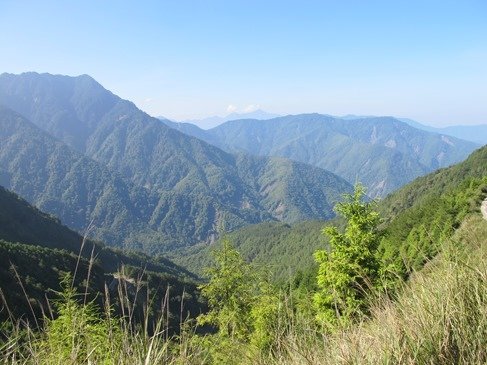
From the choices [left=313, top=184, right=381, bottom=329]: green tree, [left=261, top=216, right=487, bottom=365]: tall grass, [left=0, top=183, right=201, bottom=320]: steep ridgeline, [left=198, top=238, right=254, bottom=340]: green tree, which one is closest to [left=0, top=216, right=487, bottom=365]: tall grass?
[left=261, top=216, right=487, bottom=365]: tall grass

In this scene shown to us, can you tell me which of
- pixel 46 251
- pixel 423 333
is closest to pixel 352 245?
pixel 423 333

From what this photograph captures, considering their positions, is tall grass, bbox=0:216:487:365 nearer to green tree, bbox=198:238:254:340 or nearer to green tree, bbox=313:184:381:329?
green tree, bbox=313:184:381:329

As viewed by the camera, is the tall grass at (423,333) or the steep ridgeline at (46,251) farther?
the steep ridgeline at (46,251)

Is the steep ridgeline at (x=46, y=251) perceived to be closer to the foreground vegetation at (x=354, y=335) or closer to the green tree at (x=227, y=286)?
the green tree at (x=227, y=286)

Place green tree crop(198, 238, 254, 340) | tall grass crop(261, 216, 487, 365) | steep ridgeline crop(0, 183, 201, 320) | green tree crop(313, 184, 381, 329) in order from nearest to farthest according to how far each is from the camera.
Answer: tall grass crop(261, 216, 487, 365), green tree crop(313, 184, 381, 329), green tree crop(198, 238, 254, 340), steep ridgeline crop(0, 183, 201, 320)

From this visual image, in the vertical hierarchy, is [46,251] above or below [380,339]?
below

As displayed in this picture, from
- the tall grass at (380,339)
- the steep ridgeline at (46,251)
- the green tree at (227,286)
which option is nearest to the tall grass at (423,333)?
the tall grass at (380,339)

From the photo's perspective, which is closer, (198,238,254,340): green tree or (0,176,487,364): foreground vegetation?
(0,176,487,364): foreground vegetation

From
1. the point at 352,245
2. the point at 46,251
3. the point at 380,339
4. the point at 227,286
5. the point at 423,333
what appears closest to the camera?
the point at 423,333

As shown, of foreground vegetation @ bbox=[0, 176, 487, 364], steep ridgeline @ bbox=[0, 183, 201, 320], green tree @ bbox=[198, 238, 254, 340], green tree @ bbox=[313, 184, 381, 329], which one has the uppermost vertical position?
foreground vegetation @ bbox=[0, 176, 487, 364]

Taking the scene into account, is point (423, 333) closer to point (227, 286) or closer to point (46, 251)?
point (227, 286)

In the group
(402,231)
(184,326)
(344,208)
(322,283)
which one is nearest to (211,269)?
(322,283)

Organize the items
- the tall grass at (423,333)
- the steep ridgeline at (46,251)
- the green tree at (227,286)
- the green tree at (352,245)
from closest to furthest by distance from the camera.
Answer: the tall grass at (423,333), the green tree at (352,245), the green tree at (227,286), the steep ridgeline at (46,251)

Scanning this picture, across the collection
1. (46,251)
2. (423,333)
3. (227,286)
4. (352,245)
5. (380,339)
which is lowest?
(46,251)
